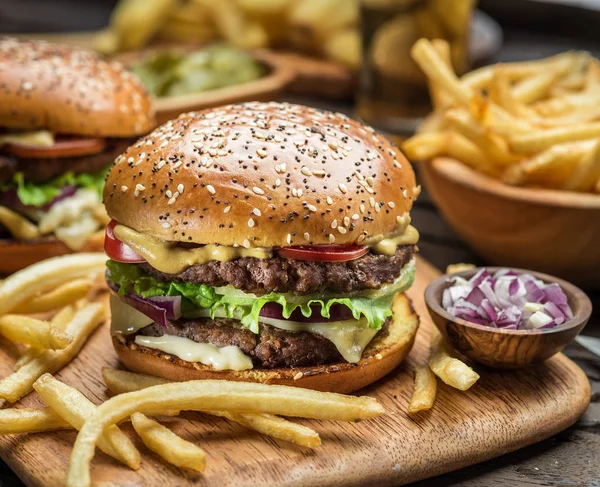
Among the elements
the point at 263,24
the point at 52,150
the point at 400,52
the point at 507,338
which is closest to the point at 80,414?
the point at 507,338

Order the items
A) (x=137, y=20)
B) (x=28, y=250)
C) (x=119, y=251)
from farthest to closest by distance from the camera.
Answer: (x=137, y=20) < (x=28, y=250) < (x=119, y=251)

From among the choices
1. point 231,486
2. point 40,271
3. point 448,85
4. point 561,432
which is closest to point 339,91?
point 448,85

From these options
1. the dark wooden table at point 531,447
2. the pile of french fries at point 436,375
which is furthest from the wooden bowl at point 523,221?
the pile of french fries at point 436,375

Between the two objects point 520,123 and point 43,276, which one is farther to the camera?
point 520,123

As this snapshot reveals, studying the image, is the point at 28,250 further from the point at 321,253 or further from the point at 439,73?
the point at 439,73

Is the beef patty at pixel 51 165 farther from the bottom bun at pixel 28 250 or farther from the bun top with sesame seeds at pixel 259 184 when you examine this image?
the bun top with sesame seeds at pixel 259 184

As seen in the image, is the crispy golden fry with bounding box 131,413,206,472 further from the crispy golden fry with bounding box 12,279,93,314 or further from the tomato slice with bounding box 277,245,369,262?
the crispy golden fry with bounding box 12,279,93,314
